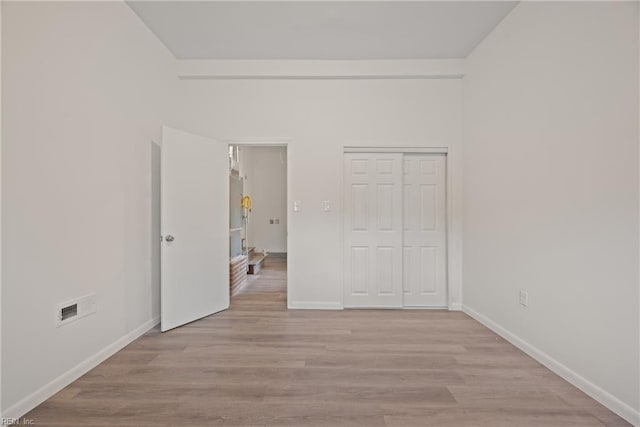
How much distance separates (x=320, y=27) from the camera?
2.80 metres

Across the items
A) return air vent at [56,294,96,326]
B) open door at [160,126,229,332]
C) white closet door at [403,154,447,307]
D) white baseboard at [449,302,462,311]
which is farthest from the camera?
white closet door at [403,154,447,307]

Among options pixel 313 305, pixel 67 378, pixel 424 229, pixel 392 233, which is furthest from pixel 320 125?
pixel 67 378

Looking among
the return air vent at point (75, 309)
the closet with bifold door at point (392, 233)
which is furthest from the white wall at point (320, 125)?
the return air vent at point (75, 309)

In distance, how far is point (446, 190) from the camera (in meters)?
3.57

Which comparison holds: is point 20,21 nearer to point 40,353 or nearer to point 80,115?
point 80,115

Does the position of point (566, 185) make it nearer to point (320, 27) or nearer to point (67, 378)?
point (320, 27)

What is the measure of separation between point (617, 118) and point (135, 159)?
11.3 ft

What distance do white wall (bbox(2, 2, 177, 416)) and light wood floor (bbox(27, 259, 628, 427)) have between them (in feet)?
0.89

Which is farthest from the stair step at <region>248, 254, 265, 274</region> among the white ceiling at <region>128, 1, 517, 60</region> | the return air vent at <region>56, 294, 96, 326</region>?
the white ceiling at <region>128, 1, 517, 60</region>

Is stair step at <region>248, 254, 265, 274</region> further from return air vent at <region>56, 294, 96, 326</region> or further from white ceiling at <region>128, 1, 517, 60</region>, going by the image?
white ceiling at <region>128, 1, 517, 60</region>

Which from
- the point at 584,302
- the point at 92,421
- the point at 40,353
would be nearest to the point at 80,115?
the point at 40,353

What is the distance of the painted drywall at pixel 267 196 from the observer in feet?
25.7

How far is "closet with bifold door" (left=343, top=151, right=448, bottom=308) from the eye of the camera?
3559 mm

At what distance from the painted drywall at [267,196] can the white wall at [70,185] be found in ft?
16.3
